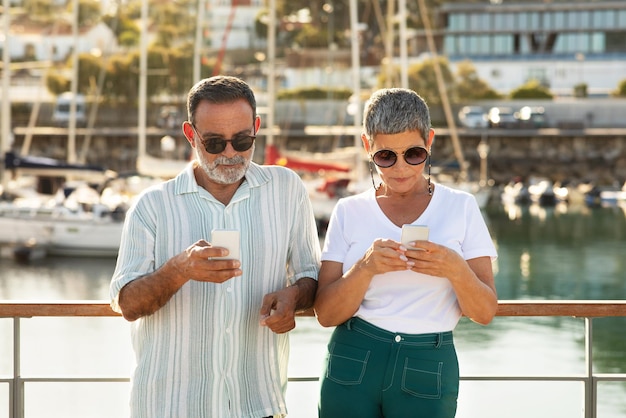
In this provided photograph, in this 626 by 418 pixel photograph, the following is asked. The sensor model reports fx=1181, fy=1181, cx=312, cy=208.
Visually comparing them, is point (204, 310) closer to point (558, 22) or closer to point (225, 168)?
point (225, 168)

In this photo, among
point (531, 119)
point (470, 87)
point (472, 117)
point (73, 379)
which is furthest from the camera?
point (470, 87)

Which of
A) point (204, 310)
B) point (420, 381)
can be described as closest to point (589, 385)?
point (420, 381)

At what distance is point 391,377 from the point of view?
9.84 ft

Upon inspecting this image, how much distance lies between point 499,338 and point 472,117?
37.7m

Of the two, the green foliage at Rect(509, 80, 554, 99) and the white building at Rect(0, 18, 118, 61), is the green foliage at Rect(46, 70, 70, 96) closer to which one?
the white building at Rect(0, 18, 118, 61)

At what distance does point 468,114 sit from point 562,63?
427 inches

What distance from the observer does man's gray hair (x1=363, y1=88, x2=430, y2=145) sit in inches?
119

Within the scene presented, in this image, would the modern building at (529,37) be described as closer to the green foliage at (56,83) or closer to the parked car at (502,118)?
the parked car at (502,118)

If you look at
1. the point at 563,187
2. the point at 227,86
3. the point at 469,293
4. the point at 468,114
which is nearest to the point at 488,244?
the point at 469,293

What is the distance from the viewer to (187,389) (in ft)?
9.92

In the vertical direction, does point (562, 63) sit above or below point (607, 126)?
above

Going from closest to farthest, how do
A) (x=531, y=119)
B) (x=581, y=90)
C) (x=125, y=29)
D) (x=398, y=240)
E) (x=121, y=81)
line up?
(x=398, y=240) → (x=121, y=81) → (x=531, y=119) → (x=581, y=90) → (x=125, y=29)

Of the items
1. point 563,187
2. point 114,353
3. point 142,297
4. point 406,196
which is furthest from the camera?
point 563,187

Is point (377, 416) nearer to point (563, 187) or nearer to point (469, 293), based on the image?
point (469, 293)
